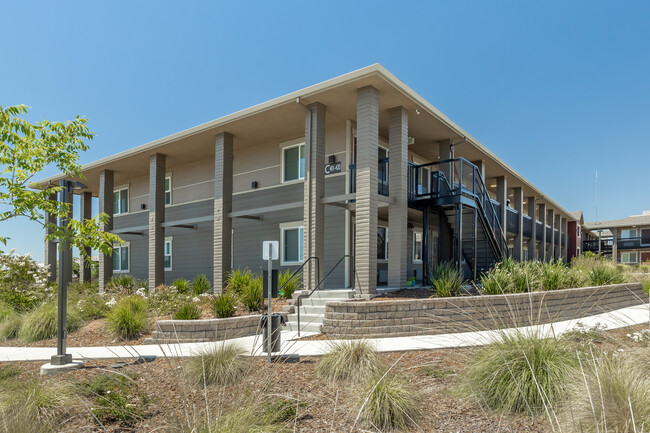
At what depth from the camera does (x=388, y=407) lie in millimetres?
4402

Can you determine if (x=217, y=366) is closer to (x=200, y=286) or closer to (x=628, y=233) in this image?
(x=200, y=286)

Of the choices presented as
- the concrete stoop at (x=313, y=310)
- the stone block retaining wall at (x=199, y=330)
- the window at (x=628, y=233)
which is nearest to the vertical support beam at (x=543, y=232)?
the concrete stoop at (x=313, y=310)

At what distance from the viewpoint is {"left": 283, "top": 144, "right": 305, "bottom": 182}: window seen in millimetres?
15922

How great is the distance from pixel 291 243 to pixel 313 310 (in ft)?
18.2

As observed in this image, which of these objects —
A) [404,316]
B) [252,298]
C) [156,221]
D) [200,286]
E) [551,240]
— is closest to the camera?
[404,316]

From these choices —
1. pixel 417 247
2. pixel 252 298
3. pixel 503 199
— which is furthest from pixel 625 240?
pixel 252 298

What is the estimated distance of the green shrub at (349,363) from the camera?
18.4ft

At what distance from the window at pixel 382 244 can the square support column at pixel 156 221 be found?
29.0 ft

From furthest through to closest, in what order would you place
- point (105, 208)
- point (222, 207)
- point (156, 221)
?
1. point (105, 208)
2. point (156, 221)
3. point (222, 207)

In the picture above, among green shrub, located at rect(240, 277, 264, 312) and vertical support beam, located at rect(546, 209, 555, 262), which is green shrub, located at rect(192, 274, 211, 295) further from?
vertical support beam, located at rect(546, 209, 555, 262)

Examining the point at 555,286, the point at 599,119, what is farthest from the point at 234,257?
the point at 599,119

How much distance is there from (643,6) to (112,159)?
19503 mm

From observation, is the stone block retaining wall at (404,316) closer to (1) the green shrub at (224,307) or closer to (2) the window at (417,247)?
(1) the green shrub at (224,307)

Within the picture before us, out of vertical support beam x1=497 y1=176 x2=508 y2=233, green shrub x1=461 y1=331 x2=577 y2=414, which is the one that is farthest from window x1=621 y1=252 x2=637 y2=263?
green shrub x1=461 y1=331 x2=577 y2=414
